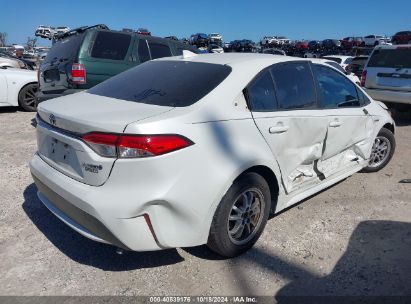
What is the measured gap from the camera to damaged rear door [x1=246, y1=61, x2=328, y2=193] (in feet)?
9.98

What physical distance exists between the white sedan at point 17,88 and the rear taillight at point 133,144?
280 inches

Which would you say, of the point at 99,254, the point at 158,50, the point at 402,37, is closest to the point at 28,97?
the point at 158,50

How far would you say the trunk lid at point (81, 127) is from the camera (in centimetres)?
239

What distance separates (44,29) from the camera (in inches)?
1822

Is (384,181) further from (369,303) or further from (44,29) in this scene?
(44,29)

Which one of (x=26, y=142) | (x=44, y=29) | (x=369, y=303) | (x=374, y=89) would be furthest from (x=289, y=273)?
(x=44, y=29)

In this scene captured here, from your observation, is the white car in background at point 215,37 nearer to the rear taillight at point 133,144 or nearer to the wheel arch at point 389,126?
the wheel arch at point 389,126

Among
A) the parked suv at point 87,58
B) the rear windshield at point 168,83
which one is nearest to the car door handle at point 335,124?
the rear windshield at point 168,83

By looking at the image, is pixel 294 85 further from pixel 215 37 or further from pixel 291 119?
pixel 215 37

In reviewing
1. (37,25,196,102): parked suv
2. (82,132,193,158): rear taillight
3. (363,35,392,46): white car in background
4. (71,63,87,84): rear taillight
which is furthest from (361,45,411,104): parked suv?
(363,35,392,46): white car in background

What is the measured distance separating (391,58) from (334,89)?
5.12 meters

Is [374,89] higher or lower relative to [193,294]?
higher

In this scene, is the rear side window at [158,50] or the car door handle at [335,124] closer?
the car door handle at [335,124]

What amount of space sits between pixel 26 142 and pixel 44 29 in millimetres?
46162
